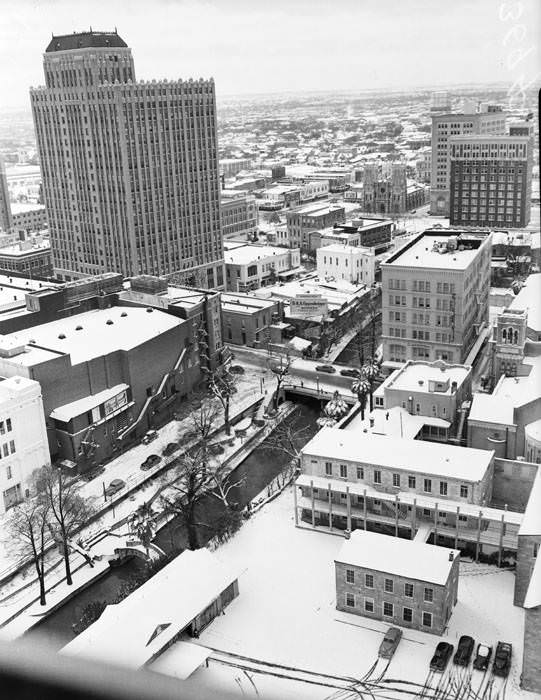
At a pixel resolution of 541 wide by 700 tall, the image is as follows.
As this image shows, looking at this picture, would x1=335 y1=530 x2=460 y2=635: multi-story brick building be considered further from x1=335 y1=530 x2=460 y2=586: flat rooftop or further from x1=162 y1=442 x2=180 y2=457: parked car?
x1=162 y1=442 x2=180 y2=457: parked car

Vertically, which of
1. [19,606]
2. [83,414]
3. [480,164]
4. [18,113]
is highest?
[18,113]

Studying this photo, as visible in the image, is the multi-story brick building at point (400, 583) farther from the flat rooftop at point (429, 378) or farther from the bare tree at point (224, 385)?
the bare tree at point (224, 385)

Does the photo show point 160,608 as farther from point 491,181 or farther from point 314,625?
point 491,181

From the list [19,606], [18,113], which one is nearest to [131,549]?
[19,606]

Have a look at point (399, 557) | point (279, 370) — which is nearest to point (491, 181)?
point (279, 370)

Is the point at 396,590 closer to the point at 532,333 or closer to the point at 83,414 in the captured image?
the point at 83,414

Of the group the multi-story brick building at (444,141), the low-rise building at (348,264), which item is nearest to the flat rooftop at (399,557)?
the low-rise building at (348,264)
